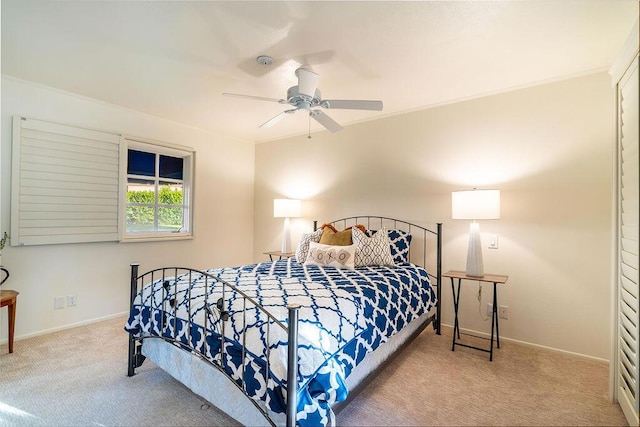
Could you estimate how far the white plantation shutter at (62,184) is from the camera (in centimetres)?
297

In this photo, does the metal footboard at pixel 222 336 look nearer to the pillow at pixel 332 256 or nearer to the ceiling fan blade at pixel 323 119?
the pillow at pixel 332 256

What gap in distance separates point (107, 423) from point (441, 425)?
1.92 meters

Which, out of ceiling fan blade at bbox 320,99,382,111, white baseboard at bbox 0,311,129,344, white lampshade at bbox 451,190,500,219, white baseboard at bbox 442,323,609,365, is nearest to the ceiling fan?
ceiling fan blade at bbox 320,99,382,111

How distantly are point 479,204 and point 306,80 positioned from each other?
1808mm

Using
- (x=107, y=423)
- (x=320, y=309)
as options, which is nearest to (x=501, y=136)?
(x=320, y=309)

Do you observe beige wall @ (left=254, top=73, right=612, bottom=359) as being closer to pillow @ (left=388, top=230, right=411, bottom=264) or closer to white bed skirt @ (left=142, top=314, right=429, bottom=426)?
pillow @ (left=388, top=230, right=411, bottom=264)

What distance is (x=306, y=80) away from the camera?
2449 mm

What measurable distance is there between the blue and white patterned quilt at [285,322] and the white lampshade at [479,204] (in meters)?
0.81

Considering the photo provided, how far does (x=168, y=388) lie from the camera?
217cm

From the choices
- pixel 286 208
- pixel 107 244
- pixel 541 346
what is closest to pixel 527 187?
pixel 541 346

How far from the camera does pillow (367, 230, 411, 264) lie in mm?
3357

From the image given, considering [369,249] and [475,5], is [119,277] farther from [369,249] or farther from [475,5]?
[475,5]

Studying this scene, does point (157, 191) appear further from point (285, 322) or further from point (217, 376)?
point (285, 322)

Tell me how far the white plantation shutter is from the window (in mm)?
240
